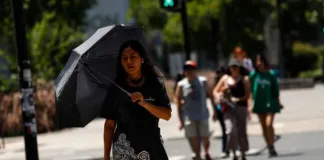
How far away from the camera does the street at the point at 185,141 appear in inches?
589

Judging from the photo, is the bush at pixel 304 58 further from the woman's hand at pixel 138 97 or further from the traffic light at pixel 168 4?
the woman's hand at pixel 138 97

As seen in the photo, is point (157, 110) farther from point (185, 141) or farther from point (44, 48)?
point (44, 48)

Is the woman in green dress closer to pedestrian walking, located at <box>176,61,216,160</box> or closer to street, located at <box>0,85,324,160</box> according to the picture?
street, located at <box>0,85,324,160</box>

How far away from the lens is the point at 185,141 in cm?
1872

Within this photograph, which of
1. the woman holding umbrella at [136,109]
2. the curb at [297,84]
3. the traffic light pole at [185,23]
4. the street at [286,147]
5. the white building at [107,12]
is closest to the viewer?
the woman holding umbrella at [136,109]

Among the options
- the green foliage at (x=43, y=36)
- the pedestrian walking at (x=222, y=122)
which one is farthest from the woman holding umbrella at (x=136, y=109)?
the green foliage at (x=43, y=36)

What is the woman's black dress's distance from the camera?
586 cm

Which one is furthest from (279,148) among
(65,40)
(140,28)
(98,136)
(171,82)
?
(171,82)

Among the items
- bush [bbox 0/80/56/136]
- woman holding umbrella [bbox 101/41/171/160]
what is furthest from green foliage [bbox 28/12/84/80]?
woman holding umbrella [bbox 101/41/171/160]

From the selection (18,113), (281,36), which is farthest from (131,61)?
(281,36)

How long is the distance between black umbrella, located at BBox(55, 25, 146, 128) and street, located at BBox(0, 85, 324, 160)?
7200 millimetres

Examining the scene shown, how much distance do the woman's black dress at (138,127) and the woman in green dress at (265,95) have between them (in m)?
7.92

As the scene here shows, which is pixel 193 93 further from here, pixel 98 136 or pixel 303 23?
pixel 303 23

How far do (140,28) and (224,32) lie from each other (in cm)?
4462
